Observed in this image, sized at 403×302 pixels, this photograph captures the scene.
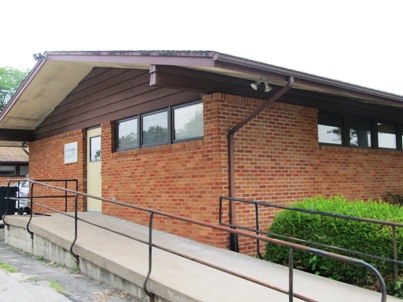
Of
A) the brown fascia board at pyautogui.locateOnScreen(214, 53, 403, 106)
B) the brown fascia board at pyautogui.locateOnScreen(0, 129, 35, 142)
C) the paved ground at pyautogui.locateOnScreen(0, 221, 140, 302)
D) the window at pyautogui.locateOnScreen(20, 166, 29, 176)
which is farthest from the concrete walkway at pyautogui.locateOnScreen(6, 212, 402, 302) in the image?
the window at pyautogui.locateOnScreen(20, 166, 29, 176)

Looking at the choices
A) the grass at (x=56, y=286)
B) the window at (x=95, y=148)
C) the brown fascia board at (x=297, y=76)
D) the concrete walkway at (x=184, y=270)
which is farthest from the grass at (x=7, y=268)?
the brown fascia board at (x=297, y=76)

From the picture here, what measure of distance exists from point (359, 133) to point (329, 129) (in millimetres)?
1123

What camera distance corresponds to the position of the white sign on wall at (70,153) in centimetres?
1100

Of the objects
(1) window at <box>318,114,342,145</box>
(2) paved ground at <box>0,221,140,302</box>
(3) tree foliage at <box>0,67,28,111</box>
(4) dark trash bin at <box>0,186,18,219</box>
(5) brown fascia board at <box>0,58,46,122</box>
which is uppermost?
(3) tree foliage at <box>0,67,28,111</box>

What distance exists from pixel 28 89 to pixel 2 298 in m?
6.68

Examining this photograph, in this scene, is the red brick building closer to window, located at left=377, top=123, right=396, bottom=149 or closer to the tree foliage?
window, located at left=377, top=123, right=396, bottom=149

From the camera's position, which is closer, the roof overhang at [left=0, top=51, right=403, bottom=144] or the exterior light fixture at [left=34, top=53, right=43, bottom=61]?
the roof overhang at [left=0, top=51, right=403, bottom=144]

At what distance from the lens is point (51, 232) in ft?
23.8

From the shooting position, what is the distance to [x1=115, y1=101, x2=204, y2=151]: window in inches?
294

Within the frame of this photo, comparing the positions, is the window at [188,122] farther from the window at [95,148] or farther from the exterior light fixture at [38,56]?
the exterior light fixture at [38,56]

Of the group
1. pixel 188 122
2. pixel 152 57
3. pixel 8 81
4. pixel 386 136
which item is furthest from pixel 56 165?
pixel 8 81

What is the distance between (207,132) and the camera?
703 centimetres

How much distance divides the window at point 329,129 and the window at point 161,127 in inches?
108

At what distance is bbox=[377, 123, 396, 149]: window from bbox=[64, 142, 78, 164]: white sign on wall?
7498 mm
